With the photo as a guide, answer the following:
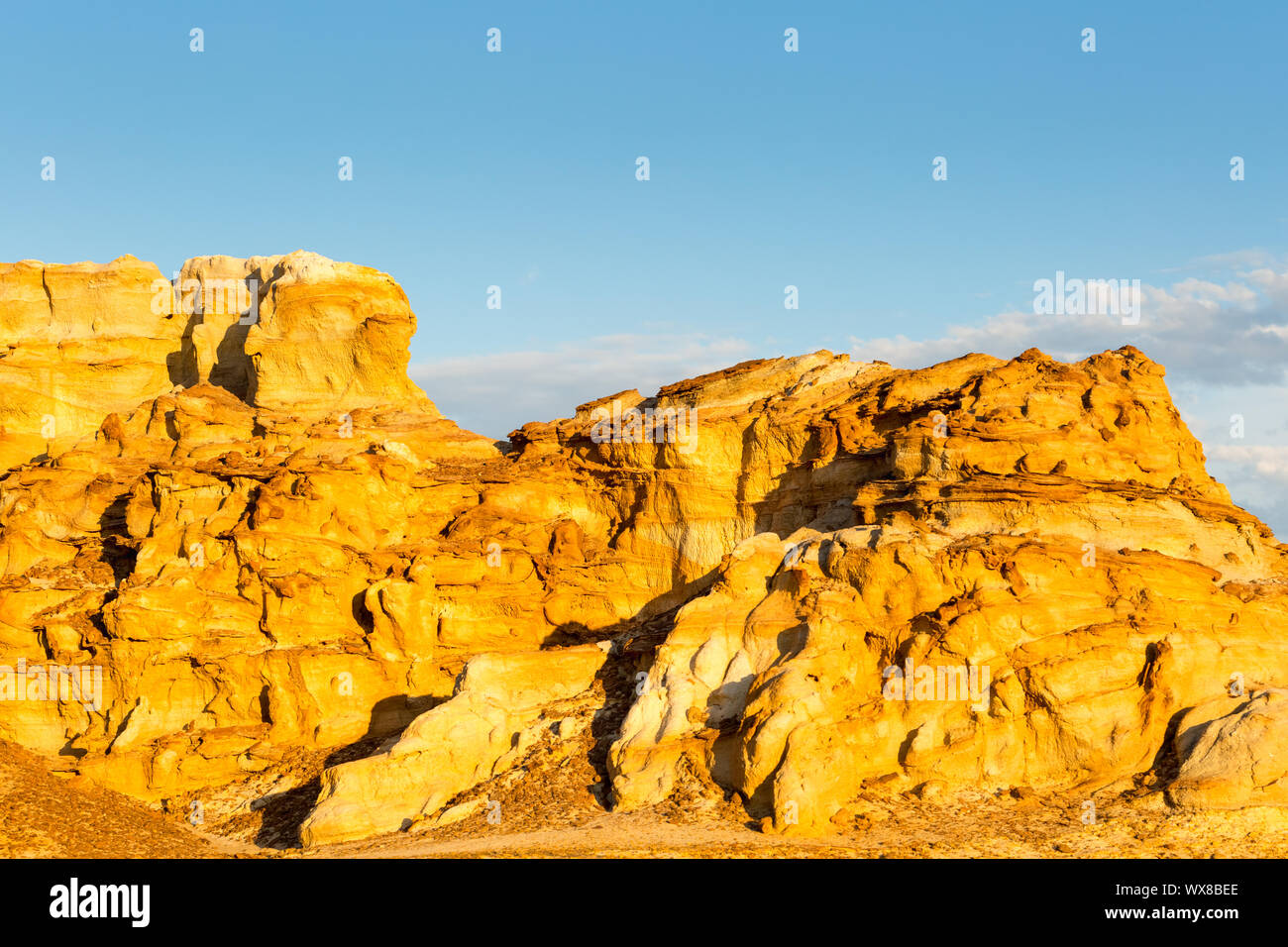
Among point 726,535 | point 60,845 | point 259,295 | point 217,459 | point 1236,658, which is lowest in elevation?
point 60,845

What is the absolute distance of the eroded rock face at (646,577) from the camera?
30266 mm

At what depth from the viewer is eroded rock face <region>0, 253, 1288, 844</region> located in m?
30.3

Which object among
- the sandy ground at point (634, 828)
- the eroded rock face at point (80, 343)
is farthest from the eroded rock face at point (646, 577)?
the sandy ground at point (634, 828)

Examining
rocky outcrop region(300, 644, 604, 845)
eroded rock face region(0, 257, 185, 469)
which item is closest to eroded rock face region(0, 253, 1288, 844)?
rocky outcrop region(300, 644, 604, 845)

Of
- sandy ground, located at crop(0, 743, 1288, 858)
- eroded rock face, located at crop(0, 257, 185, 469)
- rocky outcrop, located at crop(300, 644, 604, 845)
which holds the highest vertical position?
eroded rock face, located at crop(0, 257, 185, 469)

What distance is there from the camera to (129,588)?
38.2 metres

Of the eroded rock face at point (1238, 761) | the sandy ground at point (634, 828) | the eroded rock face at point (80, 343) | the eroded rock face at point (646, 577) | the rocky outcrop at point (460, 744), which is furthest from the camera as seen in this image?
the eroded rock face at point (80, 343)

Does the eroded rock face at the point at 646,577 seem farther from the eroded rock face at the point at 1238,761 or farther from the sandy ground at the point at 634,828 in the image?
the sandy ground at the point at 634,828

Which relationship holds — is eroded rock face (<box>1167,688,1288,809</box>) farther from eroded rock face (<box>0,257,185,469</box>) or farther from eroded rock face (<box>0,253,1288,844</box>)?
eroded rock face (<box>0,257,185,469</box>)

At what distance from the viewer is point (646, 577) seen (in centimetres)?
4109
